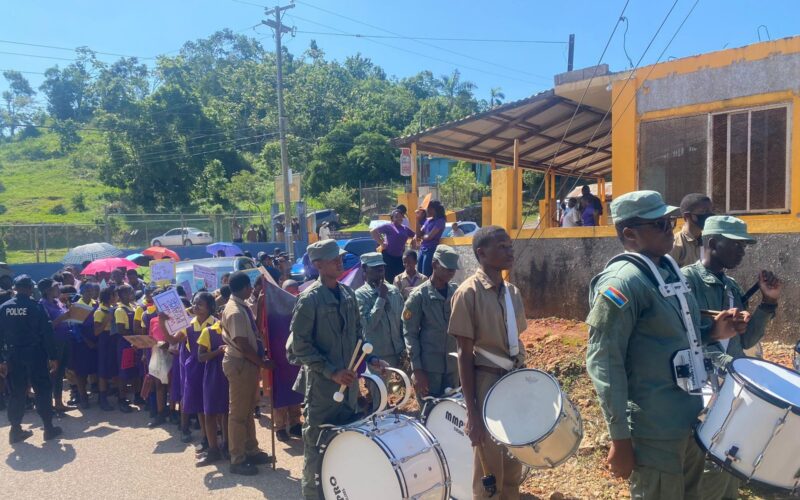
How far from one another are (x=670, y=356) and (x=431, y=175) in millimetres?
42566

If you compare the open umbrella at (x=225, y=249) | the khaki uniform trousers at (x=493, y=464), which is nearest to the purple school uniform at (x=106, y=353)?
the khaki uniform trousers at (x=493, y=464)

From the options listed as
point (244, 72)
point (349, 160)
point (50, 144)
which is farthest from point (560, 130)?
point (50, 144)

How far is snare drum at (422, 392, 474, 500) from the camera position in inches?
174

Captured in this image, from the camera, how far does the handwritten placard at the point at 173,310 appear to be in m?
7.55

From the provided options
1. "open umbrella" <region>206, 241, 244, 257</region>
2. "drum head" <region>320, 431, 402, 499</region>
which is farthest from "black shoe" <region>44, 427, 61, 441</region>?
"open umbrella" <region>206, 241, 244, 257</region>

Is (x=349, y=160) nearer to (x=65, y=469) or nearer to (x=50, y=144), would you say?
(x=65, y=469)

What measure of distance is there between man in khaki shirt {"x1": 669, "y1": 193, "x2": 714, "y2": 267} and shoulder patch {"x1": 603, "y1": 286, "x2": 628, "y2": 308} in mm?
2531

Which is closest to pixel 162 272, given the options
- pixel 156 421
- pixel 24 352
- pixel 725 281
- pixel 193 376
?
pixel 24 352

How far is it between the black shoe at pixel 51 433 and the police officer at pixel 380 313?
4330 millimetres

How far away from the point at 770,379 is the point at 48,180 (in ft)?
211

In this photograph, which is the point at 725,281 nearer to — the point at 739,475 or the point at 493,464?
the point at 739,475

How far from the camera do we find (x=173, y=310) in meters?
7.64

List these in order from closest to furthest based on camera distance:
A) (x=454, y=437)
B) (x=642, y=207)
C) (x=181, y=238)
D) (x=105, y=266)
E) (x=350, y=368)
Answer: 1. (x=642, y=207)
2. (x=350, y=368)
3. (x=454, y=437)
4. (x=105, y=266)
5. (x=181, y=238)

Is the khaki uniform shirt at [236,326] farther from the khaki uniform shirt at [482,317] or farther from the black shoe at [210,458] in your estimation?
the khaki uniform shirt at [482,317]
